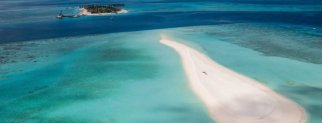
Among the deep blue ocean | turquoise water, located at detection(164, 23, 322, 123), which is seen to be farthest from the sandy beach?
turquoise water, located at detection(164, 23, 322, 123)

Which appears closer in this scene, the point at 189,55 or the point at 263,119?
the point at 263,119

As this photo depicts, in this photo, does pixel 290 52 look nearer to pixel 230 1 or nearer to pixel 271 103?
pixel 271 103

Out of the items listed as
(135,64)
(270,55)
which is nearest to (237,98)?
(135,64)

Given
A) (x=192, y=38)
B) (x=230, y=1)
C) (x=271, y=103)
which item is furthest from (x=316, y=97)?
(x=230, y=1)

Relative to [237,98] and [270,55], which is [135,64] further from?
[270,55]

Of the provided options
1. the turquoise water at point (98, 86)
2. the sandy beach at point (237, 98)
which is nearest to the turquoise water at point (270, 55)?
the sandy beach at point (237, 98)

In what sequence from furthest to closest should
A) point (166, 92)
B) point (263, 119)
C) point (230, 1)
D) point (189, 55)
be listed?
point (230, 1)
point (189, 55)
point (166, 92)
point (263, 119)

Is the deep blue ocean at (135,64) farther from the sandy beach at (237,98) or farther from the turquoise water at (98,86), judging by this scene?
the sandy beach at (237,98)
